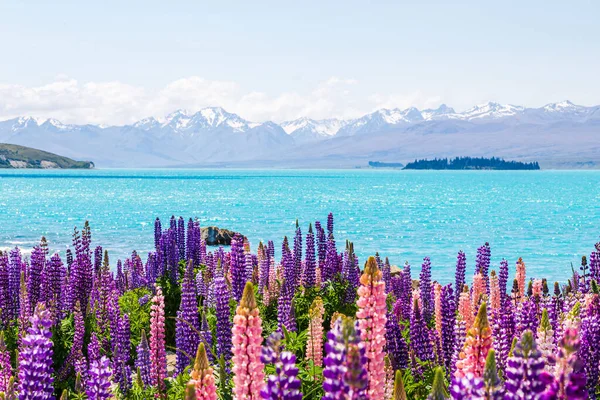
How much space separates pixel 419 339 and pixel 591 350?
2647 millimetres

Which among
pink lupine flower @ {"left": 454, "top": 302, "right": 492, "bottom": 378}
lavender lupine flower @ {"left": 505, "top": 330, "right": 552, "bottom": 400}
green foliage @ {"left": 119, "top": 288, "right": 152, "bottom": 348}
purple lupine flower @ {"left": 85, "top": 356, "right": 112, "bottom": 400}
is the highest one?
lavender lupine flower @ {"left": 505, "top": 330, "right": 552, "bottom": 400}

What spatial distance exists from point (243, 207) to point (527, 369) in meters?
109

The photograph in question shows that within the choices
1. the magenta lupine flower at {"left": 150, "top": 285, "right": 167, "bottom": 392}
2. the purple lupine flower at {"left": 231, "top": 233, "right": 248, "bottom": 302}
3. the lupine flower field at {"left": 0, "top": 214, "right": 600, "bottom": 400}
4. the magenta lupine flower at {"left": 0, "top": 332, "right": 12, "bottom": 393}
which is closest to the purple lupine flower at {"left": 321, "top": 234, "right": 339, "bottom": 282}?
the lupine flower field at {"left": 0, "top": 214, "right": 600, "bottom": 400}

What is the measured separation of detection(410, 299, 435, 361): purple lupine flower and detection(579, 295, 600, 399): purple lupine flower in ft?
7.72

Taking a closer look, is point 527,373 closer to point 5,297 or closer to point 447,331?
point 447,331

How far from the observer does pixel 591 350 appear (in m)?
7.32

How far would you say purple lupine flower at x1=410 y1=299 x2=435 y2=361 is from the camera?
941 cm

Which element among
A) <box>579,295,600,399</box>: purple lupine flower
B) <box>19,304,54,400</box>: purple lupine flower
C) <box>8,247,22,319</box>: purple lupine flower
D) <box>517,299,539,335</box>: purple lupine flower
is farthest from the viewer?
<box>8,247,22,319</box>: purple lupine flower

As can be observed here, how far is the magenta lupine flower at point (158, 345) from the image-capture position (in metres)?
8.00

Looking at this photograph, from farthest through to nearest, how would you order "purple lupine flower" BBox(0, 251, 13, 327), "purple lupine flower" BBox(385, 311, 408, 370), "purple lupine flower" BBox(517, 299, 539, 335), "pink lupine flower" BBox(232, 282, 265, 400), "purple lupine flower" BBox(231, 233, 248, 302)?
"purple lupine flower" BBox(0, 251, 13, 327) → "purple lupine flower" BBox(231, 233, 248, 302) → "purple lupine flower" BBox(385, 311, 408, 370) → "purple lupine flower" BBox(517, 299, 539, 335) → "pink lupine flower" BBox(232, 282, 265, 400)

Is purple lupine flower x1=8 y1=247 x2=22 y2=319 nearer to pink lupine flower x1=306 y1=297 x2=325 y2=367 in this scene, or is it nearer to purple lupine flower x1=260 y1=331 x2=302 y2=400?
pink lupine flower x1=306 y1=297 x2=325 y2=367

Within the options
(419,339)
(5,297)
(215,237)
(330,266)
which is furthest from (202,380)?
(215,237)

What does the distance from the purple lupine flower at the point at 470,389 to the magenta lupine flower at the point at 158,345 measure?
192 inches

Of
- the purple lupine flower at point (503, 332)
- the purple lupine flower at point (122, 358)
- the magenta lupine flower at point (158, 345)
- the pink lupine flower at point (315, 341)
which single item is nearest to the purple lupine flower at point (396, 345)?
the pink lupine flower at point (315, 341)
